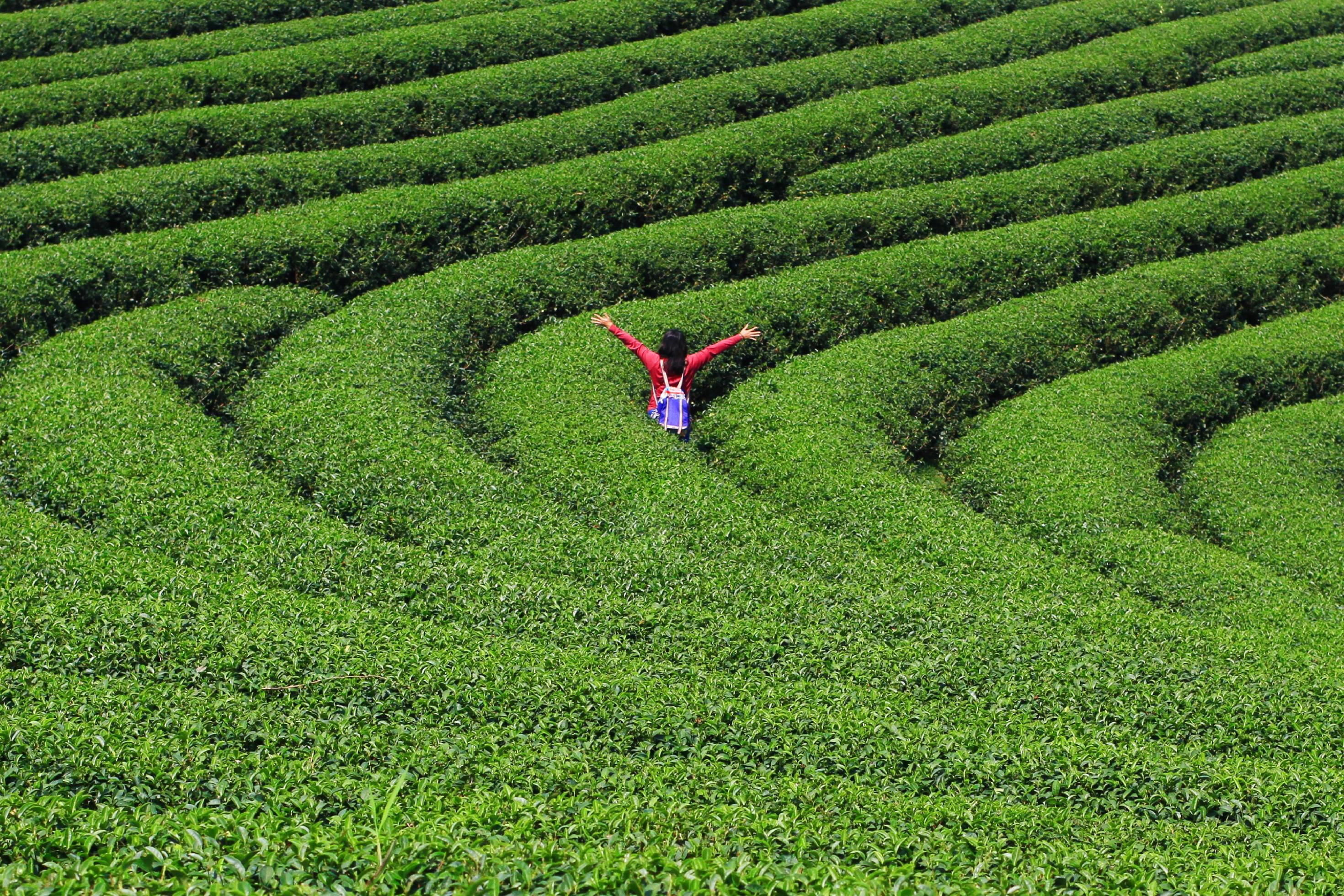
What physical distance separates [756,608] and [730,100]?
21.7m

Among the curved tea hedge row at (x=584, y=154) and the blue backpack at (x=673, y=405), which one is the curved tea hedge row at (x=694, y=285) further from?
the blue backpack at (x=673, y=405)

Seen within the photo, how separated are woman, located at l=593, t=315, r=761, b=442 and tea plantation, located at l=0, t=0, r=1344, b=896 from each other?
3.10 ft

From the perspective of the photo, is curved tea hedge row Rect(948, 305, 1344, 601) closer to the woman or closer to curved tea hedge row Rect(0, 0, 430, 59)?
the woman

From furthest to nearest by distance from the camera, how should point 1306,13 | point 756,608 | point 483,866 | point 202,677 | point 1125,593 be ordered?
point 1306,13, point 1125,593, point 756,608, point 202,677, point 483,866

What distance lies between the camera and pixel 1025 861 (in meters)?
8.35

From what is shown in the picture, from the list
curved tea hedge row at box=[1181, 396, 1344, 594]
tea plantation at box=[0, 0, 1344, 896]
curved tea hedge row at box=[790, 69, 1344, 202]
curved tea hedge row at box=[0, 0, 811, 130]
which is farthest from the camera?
curved tea hedge row at box=[0, 0, 811, 130]

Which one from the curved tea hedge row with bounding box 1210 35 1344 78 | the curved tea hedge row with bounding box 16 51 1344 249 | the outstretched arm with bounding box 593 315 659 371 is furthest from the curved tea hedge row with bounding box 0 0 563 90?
the curved tea hedge row with bounding box 1210 35 1344 78

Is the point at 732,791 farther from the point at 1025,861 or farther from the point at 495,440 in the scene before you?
the point at 495,440

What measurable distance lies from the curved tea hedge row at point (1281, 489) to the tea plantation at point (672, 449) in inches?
3.7

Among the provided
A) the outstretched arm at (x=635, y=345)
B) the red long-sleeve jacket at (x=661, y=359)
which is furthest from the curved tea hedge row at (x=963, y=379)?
the outstretched arm at (x=635, y=345)

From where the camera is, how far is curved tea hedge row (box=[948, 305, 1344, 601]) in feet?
57.0

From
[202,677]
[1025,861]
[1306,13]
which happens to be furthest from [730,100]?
[1025,861]

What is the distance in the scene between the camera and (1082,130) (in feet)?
102

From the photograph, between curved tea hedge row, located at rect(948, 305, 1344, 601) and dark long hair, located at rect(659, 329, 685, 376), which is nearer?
curved tea hedge row, located at rect(948, 305, 1344, 601)
